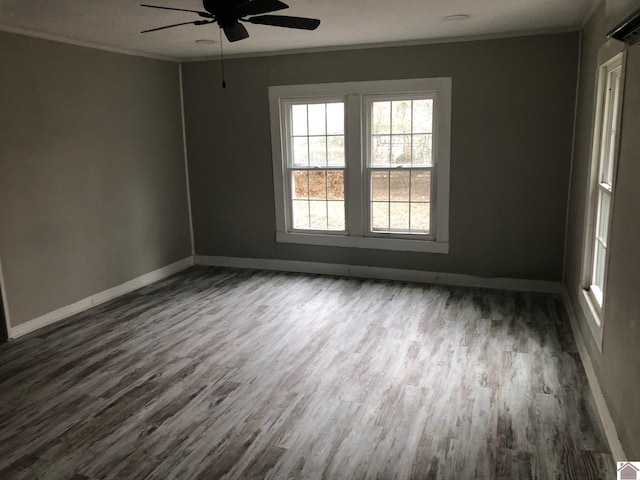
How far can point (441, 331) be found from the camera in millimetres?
4383

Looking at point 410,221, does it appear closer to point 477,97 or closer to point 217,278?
point 477,97

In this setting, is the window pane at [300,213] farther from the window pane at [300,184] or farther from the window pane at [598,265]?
the window pane at [598,265]

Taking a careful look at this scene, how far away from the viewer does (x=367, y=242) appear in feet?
19.5

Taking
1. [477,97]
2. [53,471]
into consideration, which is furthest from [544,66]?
[53,471]

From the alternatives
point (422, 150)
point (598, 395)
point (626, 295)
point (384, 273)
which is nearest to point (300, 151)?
point (422, 150)

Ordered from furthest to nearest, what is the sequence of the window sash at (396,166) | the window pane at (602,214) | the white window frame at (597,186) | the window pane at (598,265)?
the window sash at (396,166)
the window pane at (598,265)
the window pane at (602,214)
the white window frame at (597,186)

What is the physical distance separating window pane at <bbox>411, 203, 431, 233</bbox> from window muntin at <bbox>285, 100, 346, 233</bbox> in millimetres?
829

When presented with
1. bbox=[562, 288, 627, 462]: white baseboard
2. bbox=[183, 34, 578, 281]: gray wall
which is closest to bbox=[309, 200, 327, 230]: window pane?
bbox=[183, 34, 578, 281]: gray wall

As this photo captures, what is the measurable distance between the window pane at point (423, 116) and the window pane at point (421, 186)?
0.46 m

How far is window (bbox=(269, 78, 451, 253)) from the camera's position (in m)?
5.52

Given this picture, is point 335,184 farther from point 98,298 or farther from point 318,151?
point 98,298

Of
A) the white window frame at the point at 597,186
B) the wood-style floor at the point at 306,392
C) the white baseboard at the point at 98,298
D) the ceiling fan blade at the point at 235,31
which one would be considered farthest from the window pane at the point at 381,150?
the white baseboard at the point at 98,298

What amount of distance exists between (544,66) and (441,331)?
2750 millimetres

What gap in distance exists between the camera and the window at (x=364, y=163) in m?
5.52
